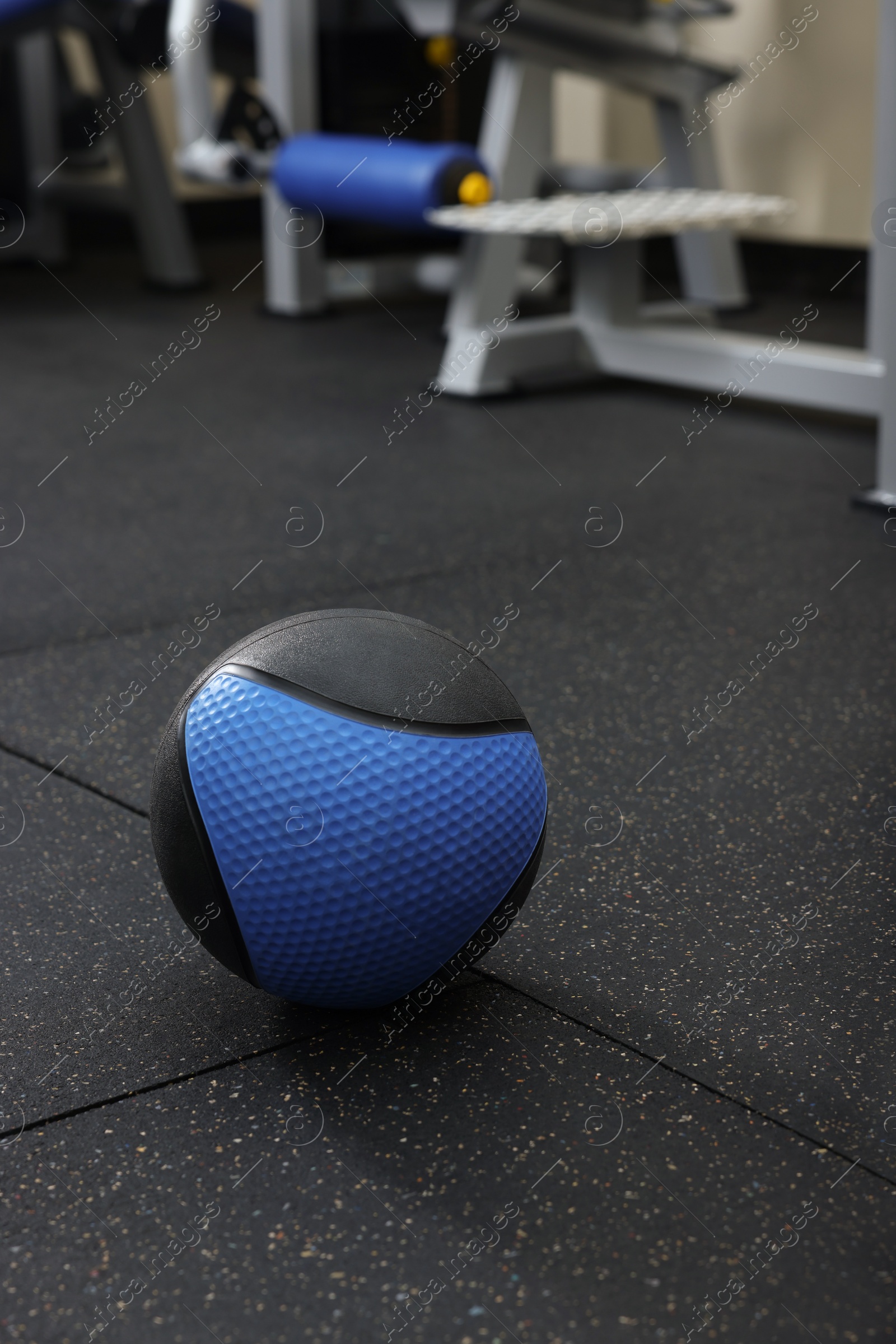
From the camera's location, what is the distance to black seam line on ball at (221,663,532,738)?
1138mm

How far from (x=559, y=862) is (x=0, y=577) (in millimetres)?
1434

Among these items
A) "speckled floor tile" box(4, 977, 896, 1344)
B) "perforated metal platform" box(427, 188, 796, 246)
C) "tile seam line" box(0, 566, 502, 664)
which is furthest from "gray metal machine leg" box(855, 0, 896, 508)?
"speckled floor tile" box(4, 977, 896, 1344)

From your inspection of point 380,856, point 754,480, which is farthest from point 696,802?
point 754,480

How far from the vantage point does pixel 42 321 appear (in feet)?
16.3

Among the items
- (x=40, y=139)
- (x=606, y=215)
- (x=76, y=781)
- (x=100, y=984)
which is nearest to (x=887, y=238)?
(x=606, y=215)

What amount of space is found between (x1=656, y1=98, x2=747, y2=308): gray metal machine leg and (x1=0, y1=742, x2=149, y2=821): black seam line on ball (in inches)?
151

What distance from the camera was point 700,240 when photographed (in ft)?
16.5

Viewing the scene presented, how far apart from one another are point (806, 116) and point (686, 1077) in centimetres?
495

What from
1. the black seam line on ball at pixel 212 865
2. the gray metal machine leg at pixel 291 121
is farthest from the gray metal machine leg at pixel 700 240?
the black seam line on ball at pixel 212 865

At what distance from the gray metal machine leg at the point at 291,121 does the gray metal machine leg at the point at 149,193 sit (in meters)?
0.55

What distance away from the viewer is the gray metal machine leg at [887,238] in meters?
2.64

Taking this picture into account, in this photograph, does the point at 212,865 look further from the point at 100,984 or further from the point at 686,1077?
the point at 686,1077

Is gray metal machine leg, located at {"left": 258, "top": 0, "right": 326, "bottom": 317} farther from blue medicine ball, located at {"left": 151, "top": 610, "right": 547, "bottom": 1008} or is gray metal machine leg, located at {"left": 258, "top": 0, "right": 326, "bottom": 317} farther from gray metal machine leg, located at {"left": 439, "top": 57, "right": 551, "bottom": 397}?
blue medicine ball, located at {"left": 151, "top": 610, "right": 547, "bottom": 1008}

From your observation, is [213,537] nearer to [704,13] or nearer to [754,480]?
[754,480]
